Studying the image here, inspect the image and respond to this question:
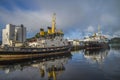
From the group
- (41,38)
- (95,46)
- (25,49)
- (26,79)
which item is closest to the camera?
(26,79)

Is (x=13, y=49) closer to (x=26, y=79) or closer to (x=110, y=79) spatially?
(x=26, y=79)

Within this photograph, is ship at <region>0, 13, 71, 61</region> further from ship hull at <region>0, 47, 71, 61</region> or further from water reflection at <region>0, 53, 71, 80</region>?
water reflection at <region>0, 53, 71, 80</region>

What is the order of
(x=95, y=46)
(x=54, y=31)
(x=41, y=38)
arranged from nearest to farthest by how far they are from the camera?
(x=41, y=38)
(x=54, y=31)
(x=95, y=46)

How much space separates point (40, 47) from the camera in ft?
158

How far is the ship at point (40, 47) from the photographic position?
1512 inches

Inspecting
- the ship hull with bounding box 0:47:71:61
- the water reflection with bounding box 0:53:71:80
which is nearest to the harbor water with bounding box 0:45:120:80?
the water reflection with bounding box 0:53:71:80

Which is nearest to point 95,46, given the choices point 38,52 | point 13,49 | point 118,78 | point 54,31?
point 54,31

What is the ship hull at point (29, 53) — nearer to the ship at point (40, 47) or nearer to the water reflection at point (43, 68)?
the ship at point (40, 47)

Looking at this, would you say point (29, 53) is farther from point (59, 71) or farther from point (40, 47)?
point (59, 71)

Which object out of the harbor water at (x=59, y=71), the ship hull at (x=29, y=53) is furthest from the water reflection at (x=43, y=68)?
the ship hull at (x=29, y=53)

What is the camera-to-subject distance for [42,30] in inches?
2152

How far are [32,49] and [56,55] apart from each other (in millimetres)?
13438

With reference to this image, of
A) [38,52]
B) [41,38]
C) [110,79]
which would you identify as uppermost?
[41,38]

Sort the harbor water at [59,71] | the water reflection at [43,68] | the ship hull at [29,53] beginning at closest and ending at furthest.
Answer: the harbor water at [59,71] < the water reflection at [43,68] < the ship hull at [29,53]
